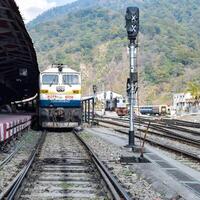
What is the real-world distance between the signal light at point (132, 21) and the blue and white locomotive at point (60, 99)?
12738mm

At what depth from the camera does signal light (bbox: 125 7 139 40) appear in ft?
56.9

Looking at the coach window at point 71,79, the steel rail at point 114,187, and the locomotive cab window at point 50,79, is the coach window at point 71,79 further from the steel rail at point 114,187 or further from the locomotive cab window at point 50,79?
the steel rail at point 114,187

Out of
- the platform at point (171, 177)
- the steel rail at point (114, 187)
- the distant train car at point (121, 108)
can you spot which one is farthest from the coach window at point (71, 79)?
the distant train car at point (121, 108)

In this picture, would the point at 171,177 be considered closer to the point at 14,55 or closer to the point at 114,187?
the point at 114,187

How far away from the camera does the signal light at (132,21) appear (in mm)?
17344

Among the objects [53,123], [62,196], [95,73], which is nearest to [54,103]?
[53,123]

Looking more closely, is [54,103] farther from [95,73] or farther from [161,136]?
[95,73]

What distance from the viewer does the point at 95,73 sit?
196500mm

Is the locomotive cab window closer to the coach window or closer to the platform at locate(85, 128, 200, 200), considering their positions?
the coach window

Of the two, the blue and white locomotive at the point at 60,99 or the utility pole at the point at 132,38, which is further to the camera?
the blue and white locomotive at the point at 60,99

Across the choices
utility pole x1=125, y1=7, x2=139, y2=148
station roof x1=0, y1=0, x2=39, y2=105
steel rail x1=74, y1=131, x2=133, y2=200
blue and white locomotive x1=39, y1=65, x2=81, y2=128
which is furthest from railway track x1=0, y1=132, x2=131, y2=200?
→ blue and white locomotive x1=39, y1=65, x2=81, y2=128

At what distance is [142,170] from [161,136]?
1545 cm

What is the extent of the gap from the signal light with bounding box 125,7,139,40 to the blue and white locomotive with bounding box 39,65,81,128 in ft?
41.8

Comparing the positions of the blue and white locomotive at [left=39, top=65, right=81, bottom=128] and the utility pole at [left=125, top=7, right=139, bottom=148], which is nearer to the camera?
the utility pole at [left=125, top=7, right=139, bottom=148]
